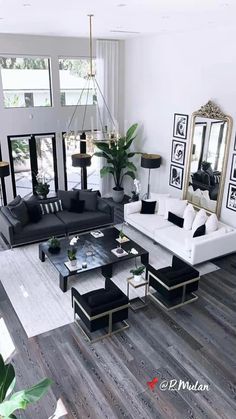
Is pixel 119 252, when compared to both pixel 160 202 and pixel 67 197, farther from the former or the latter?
pixel 67 197

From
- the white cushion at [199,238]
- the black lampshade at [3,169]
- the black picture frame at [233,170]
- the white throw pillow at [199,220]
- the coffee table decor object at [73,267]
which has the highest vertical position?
the black picture frame at [233,170]

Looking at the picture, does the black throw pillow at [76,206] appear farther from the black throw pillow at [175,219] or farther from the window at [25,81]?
the window at [25,81]

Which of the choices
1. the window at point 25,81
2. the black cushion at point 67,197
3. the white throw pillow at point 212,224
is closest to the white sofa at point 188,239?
the white throw pillow at point 212,224

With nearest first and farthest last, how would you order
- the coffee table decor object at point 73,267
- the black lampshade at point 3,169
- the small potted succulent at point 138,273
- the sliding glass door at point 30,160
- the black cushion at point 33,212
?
the small potted succulent at point 138,273, the coffee table decor object at point 73,267, the black cushion at point 33,212, the black lampshade at point 3,169, the sliding glass door at point 30,160

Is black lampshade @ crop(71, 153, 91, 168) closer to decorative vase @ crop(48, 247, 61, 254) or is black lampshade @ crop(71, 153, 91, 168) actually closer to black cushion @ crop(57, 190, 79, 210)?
black cushion @ crop(57, 190, 79, 210)

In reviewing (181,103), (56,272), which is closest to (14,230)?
(56,272)

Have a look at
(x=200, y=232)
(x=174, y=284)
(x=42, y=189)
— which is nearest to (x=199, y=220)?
(x=200, y=232)

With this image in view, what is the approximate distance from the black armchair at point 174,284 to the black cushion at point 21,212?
3702 millimetres

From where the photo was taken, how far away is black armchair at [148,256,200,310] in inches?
257

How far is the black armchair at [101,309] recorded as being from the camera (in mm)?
5692

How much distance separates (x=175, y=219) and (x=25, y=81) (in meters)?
6.05

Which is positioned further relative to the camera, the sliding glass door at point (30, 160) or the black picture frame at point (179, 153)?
the sliding glass door at point (30, 160)

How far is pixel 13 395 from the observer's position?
310 cm

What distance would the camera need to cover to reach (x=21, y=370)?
5301 mm
